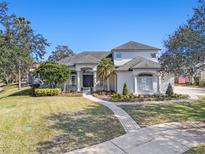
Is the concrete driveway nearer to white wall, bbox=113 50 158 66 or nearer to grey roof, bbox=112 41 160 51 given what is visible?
white wall, bbox=113 50 158 66

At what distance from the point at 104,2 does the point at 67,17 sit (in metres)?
5.74

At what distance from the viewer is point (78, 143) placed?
29.1 ft

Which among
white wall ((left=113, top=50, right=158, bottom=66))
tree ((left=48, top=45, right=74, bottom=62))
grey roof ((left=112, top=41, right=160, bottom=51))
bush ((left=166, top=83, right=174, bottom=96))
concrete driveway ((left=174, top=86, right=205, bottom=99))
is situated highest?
tree ((left=48, top=45, right=74, bottom=62))

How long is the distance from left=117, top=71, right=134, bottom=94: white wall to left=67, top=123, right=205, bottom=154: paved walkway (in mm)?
15131

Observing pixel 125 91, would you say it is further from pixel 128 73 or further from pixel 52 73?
pixel 52 73

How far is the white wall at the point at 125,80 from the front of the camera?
85.7 ft

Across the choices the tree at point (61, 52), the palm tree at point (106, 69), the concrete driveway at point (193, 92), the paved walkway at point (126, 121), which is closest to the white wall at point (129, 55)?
the palm tree at point (106, 69)

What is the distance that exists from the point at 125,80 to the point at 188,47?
51.1 ft

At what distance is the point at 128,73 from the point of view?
26281 mm

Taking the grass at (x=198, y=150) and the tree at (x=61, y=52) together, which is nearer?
the grass at (x=198, y=150)

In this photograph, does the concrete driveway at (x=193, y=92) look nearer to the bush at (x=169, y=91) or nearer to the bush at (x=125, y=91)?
the bush at (x=169, y=91)

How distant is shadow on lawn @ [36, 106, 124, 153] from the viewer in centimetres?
865

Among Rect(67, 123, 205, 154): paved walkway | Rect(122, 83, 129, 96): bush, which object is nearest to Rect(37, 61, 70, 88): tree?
Rect(122, 83, 129, 96): bush

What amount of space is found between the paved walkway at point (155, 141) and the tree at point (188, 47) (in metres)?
3.54
